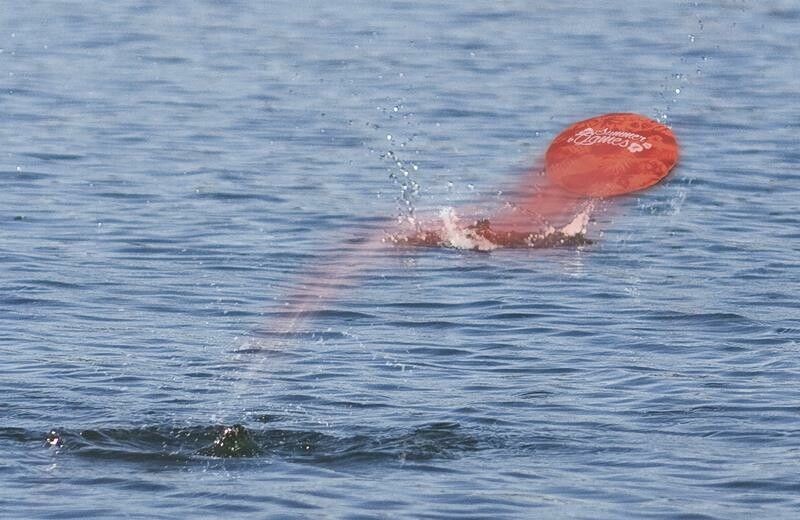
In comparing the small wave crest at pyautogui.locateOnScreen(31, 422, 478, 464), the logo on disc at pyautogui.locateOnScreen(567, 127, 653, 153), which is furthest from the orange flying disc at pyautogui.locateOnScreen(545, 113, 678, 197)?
→ the small wave crest at pyautogui.locateOnScreen(31, 422, 478, 464)

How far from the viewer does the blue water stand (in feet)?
39.5

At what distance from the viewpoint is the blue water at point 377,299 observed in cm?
1205

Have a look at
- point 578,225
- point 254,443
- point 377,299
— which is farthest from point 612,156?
point 254,443

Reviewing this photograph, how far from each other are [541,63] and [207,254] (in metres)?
15.0

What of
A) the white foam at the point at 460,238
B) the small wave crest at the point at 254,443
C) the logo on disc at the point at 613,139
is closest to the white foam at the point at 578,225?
the logo on disc at the point at 613,139

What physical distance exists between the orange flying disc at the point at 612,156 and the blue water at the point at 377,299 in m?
0.50

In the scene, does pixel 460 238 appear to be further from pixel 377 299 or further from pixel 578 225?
pixel 377 299

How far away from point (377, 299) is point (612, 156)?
4.82m

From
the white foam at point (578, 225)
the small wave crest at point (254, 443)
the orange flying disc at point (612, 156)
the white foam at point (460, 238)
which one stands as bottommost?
the white foam at point (578, 225)

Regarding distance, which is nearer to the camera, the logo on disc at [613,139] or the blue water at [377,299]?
the blue water at [377,299]

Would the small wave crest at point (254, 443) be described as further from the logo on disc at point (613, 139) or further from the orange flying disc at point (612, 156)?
the logo on disc at point (613, 139)

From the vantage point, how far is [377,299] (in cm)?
1716

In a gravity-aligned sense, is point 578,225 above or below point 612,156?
below

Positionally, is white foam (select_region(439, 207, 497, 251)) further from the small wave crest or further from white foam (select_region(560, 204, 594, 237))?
the small wave crest
